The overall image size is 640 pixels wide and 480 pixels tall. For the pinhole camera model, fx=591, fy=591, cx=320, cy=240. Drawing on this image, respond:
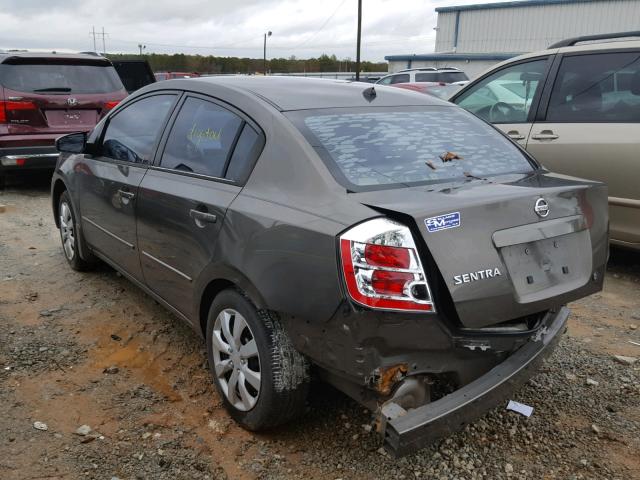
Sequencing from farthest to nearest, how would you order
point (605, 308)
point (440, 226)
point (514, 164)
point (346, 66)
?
point (346, 66), point (605, 308), point (514, 164), point (440, 226)

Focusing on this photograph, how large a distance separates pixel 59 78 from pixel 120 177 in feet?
15.5

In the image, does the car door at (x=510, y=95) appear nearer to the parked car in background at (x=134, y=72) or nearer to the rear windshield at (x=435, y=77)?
the parked car in background at (x=134, y=72)

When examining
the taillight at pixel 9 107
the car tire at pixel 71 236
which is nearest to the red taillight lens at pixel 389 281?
the car tire at pixel 71 236

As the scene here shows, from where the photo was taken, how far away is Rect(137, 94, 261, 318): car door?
9.29 feet

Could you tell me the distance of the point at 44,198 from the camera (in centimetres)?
778

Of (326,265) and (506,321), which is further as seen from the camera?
(506,321)

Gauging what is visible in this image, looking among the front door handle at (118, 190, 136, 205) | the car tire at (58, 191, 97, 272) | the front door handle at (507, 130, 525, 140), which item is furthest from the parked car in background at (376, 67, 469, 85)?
the front door handle at (118, 190, 136, 205)

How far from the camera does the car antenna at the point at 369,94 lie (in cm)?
314

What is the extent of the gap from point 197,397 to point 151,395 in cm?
24

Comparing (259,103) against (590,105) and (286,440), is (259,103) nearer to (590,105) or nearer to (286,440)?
(286,440)

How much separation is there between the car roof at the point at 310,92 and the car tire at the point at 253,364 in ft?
3.28

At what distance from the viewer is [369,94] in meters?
3.17

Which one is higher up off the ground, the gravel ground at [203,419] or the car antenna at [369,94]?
the car antenna at [369,94]

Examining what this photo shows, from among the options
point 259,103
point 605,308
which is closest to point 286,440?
point 259,103
